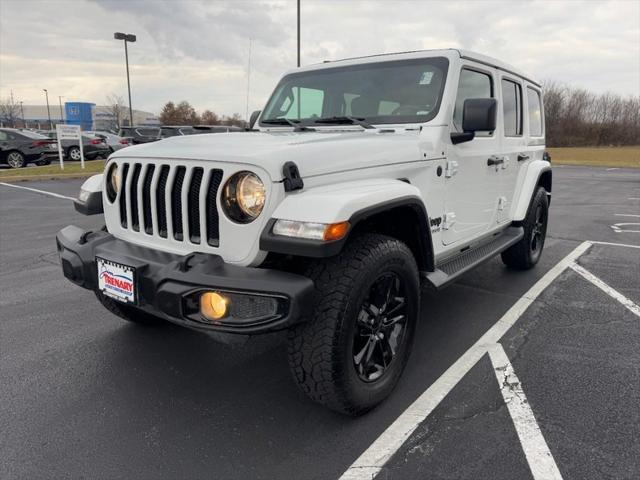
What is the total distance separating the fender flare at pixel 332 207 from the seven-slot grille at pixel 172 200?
36 cm

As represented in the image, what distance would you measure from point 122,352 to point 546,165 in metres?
4.57

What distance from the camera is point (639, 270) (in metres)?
5.42

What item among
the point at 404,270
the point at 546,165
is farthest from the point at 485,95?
the point at 404,270

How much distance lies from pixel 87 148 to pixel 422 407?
21416mm

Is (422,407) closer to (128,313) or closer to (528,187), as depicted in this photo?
(128,313)

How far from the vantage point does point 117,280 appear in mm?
2479

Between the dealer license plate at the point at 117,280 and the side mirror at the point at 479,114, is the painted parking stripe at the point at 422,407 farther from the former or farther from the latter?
the side mirror at the point at 479,114

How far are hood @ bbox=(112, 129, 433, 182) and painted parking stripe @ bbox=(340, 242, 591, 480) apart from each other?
52.6 inches

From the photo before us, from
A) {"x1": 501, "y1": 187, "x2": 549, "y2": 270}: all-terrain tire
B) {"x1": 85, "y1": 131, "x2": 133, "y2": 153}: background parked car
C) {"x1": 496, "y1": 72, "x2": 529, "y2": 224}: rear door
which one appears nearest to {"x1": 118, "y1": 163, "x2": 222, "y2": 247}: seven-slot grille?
{"x1": 496, "y1": 72, "x2": 529, "y2": 224}: rear door

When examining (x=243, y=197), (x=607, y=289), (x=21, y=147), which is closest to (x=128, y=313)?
(x=243, y=197)

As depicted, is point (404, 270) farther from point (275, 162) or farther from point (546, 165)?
point (546, 165)

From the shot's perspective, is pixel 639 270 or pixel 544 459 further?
pixel 639 270

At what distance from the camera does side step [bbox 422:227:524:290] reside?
2.99m

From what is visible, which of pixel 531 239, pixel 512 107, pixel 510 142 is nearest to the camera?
pixel 510 142
